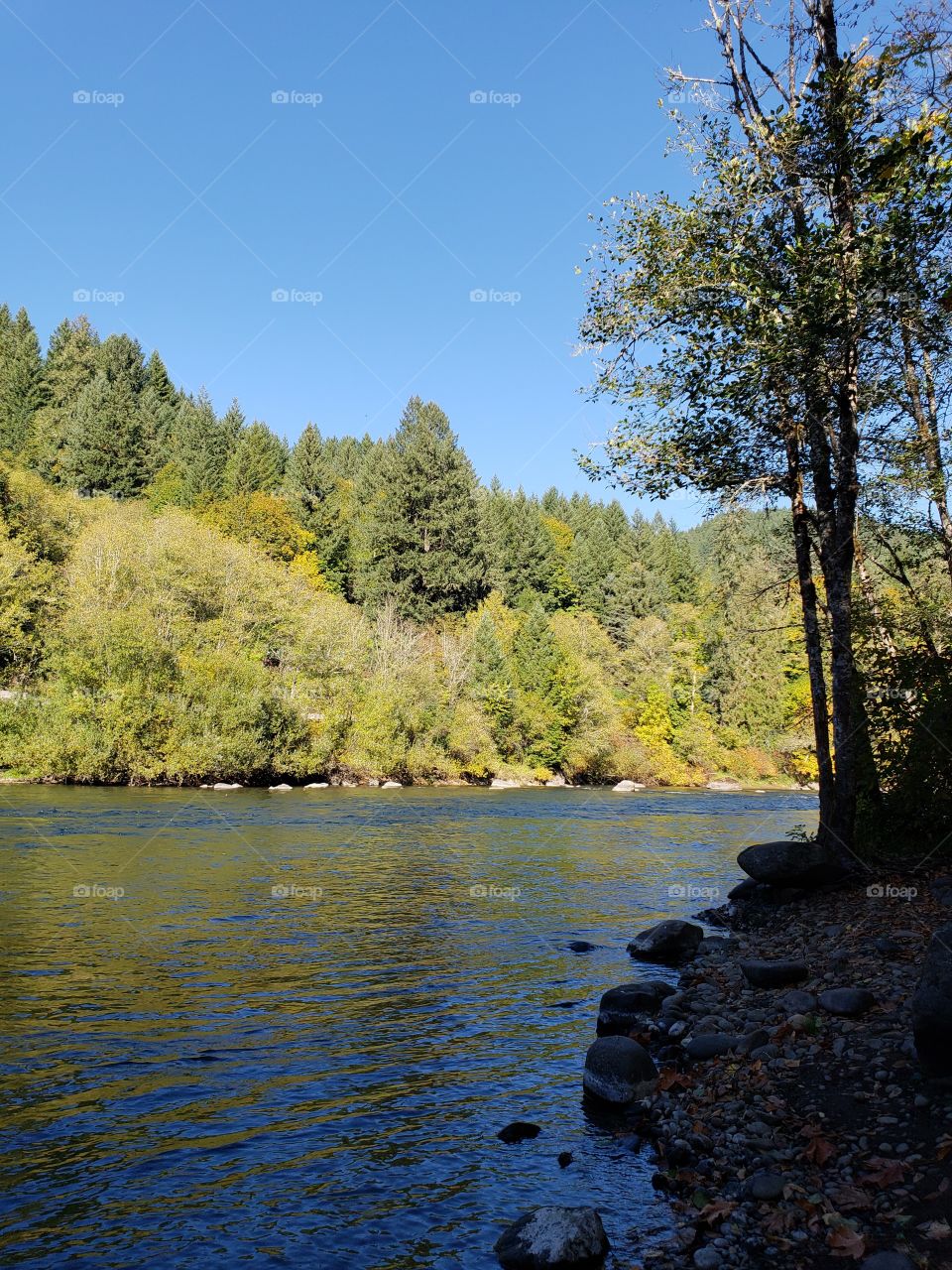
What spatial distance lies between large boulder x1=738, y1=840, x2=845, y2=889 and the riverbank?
435 cm

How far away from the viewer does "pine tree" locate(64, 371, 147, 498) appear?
306 feet

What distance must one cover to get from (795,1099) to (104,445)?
99.2 m

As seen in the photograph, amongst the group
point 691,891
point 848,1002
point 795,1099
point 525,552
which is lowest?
point 691,891

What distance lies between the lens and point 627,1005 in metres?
12.0

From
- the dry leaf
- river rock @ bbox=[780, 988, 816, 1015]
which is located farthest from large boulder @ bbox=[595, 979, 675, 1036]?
the dry leaf

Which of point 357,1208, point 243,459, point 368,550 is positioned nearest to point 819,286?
point 357,1208

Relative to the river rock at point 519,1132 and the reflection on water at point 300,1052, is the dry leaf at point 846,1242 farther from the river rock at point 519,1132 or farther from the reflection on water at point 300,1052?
the river rock at point 519,1132

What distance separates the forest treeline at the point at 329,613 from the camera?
50.4m

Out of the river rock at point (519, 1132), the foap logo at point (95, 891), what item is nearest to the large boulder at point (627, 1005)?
the river rock at point (519, 1132)

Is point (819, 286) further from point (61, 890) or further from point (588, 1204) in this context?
point (61, 890)

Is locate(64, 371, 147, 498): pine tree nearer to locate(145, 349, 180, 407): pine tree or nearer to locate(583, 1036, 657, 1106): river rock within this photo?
locate(145, 349, 180, 407): pine tree

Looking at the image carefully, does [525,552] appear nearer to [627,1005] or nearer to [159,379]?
[159,379]

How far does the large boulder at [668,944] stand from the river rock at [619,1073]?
5.69 meters

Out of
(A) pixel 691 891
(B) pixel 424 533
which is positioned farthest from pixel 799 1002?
(B) pixel 424 533
